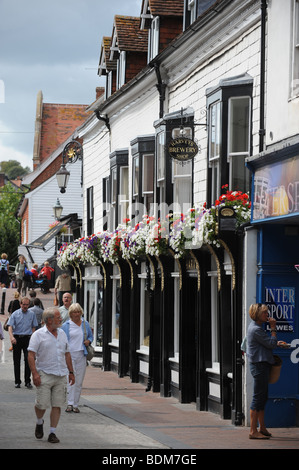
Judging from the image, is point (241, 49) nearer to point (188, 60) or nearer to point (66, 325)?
point (188, 60)

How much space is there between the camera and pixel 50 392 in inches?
487

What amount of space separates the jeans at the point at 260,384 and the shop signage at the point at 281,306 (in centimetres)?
146

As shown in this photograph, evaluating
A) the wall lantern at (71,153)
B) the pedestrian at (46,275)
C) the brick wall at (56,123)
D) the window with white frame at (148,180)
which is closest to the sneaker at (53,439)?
the window with white frame at (148,180)

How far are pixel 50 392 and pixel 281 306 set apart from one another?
421cm

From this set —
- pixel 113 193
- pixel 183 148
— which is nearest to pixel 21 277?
pixel 113 193

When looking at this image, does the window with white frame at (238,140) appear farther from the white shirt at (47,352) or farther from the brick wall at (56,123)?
the brick wall at (56,123)

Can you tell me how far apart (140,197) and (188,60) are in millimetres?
4176

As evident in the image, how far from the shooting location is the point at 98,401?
18359 mm

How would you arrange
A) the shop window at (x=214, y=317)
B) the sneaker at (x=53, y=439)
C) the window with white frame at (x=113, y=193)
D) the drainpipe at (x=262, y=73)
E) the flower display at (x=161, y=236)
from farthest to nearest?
1. the window with white frame at (x=113, y=193)
2. the shop window at (x=214, y=317)
3. the flower display at (x=161, y=236)
4. the drainpipe at (x=262, y=73)
5. the sneaker at (x=53, y=439)

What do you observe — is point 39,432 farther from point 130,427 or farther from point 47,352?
point 130,427

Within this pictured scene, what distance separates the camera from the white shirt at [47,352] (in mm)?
12367

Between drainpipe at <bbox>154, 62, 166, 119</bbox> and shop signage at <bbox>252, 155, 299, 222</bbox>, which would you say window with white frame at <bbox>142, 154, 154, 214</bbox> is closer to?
drainpipe at <bbox>154, 62, 166, 119</bbox>

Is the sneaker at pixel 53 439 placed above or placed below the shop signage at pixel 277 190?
below

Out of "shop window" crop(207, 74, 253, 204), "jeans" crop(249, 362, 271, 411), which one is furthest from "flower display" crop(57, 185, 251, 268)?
"jeans" crop(249, 362, 271, 411)
